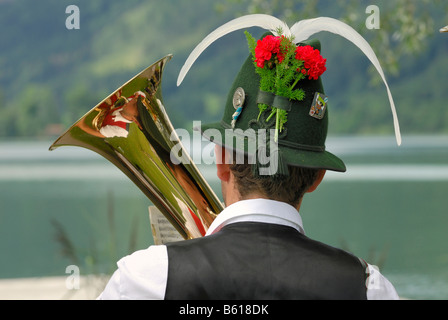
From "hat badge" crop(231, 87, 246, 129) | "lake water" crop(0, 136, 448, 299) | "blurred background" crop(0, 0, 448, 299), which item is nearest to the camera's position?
"hat badge" crop(231, 87, 246, 129)

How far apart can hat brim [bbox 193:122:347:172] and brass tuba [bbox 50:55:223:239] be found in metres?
0.43

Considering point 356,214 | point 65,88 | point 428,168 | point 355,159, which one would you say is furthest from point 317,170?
point 65,88

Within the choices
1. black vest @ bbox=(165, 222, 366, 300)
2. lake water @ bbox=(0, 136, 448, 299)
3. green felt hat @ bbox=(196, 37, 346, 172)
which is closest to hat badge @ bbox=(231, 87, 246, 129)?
green felt hat @ bbox=(196, 37, 346, 172)

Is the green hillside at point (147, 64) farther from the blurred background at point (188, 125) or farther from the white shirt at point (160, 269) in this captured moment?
the white shirt at point (160, 269)

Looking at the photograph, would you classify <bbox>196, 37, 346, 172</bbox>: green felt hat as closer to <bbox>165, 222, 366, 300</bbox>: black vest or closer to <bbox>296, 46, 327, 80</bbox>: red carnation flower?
<bbox>296, 46, 327, 80</bbox>: red carnation flower

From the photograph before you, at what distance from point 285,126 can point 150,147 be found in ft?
1.97

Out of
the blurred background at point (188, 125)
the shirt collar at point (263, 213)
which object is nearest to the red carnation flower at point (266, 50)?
the shirt collar at point (263, 213)

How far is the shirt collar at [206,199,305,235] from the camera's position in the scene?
1.24 meters

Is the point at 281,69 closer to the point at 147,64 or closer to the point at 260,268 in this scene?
the point at 260,268

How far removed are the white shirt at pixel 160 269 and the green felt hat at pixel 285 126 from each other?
11cm

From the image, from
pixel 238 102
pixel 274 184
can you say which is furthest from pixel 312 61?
pixel 274 184

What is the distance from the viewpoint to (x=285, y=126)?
134cm

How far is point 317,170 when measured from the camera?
1.33 m

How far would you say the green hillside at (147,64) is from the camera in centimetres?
5178
